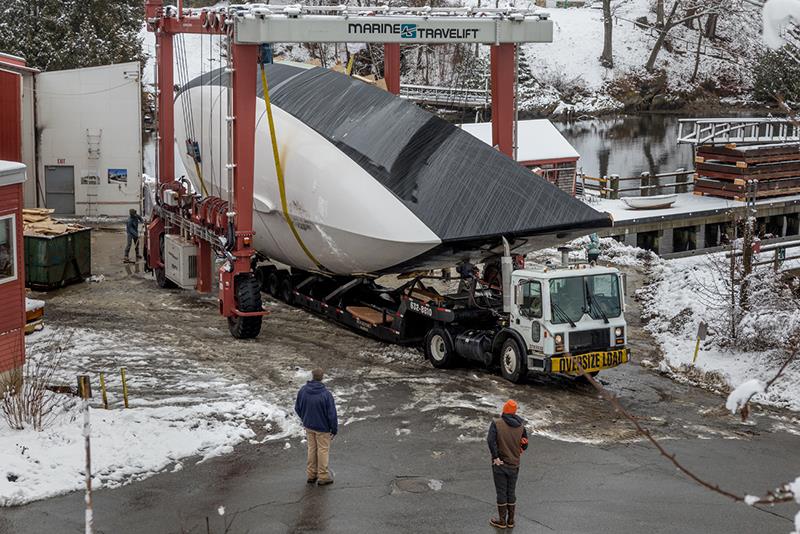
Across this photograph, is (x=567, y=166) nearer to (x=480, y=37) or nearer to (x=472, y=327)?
(x=480, y=37)

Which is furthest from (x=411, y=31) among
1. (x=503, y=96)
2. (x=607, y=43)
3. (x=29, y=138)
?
(x=607, y=43)

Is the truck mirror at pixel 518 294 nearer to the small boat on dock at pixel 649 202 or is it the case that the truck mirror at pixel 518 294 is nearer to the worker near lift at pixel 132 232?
the worker near lift at pixel 132 232

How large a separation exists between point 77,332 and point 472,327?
695 cm

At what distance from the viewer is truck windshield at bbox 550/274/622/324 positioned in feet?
54.2

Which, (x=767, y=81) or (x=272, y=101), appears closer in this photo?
(x=272, y=101)

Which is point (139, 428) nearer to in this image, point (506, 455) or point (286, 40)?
point (506, 455)

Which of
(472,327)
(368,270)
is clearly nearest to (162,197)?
(368,270)

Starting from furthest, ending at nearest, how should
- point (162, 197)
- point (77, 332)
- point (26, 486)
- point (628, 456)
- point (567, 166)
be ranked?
point (567, 166)
point (162, 197)
point (77, 332)
point (628, 456)
point (26, 486)

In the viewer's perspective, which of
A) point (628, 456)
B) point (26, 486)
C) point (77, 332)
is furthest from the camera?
point (77, 332)

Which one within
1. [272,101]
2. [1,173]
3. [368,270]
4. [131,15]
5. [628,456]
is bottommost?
[628,456]

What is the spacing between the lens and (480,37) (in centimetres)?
1981

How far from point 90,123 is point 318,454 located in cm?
2121

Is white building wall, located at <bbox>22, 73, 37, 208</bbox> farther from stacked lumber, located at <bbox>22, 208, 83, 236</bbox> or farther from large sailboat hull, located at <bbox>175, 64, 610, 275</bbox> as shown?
large sailboat hull, located at <bbox>175, 64, 610, 275</bbox>

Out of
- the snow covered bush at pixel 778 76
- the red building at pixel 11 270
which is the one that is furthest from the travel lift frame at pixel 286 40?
the snow covered bush at pixel 778 76
